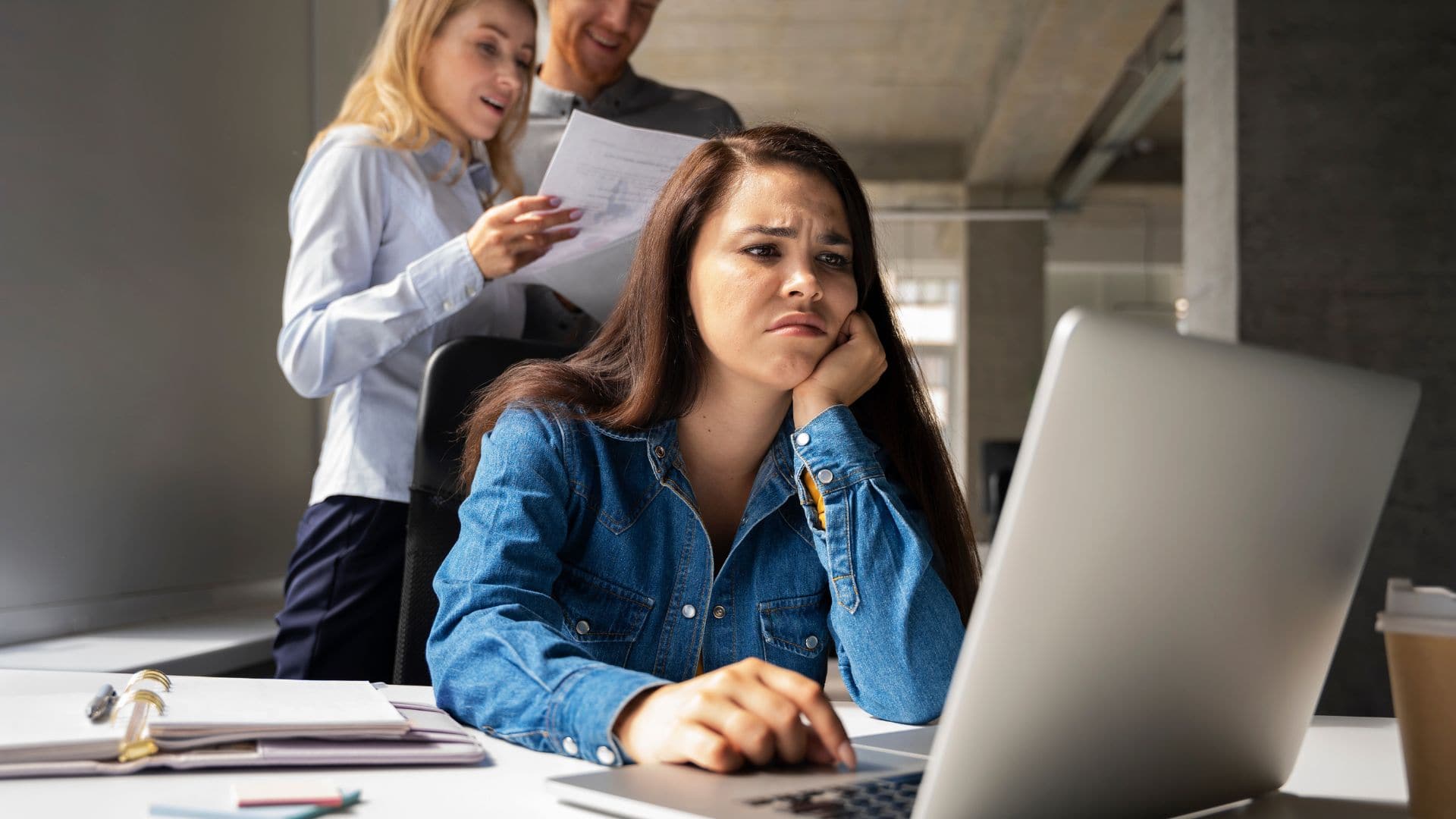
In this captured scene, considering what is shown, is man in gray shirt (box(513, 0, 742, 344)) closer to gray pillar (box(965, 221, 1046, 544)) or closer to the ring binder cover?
the ring binder cover

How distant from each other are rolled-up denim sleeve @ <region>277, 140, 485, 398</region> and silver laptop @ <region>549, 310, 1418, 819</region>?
1.18 meters

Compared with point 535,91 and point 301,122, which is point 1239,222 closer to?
point 535,91

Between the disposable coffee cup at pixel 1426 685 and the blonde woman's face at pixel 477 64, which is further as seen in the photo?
the blonde woman's face at pixel 477 64

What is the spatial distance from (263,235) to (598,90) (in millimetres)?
1016

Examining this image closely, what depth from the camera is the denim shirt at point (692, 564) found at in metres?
1.17

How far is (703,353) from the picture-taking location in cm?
148

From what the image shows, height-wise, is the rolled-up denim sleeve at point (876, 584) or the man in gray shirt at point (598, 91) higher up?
the man in gray shirt at point (598, 91)

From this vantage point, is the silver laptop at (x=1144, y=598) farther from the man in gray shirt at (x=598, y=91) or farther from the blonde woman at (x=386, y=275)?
the man in gray shirt at (x=598, y=91)

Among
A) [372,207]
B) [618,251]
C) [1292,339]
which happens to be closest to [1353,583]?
[618,251]

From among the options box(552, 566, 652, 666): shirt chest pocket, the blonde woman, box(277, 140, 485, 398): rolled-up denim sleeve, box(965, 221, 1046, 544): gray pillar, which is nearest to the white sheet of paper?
the blonde woman

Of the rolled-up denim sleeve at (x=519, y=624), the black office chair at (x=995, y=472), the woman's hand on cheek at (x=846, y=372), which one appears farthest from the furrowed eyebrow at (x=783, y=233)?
the black office chair at (x=995, y=472)

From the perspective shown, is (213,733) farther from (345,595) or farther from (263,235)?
(263,235)

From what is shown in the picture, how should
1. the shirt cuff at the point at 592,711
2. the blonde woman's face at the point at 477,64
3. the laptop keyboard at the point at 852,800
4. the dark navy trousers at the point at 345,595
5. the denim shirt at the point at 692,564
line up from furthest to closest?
1. the blonde woman's face at the point at 477,64
2. the dark navy trousers at the point at 345,595
3. the denim shirt at the point at 692,564
4. the shirt cuff at the point at 592,711
5. the laptop keyboard at the point at 852,800

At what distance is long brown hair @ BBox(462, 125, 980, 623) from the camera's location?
1.42m
